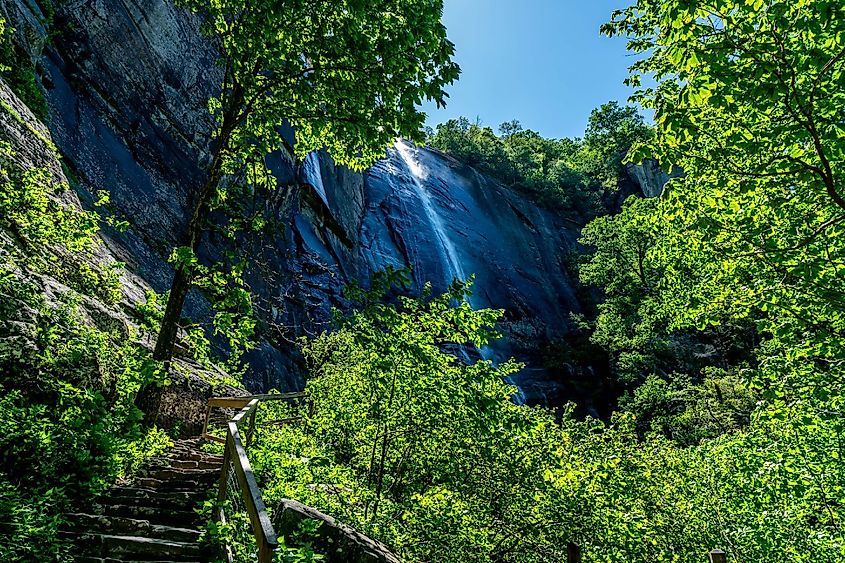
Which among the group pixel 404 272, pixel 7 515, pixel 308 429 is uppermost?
pixel 404 272

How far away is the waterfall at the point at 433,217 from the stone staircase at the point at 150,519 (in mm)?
24057

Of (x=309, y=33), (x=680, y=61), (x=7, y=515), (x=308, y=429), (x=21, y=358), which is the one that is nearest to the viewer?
(x=680, y=61)

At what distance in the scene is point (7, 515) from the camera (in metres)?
4.57

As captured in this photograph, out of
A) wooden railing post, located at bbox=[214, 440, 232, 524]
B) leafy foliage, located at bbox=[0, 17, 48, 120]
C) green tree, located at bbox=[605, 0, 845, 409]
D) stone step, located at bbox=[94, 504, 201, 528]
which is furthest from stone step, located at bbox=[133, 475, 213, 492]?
leafy foliage, located at bbox=[0, 17, 48, 120]

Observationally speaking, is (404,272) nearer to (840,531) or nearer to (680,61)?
(680,61)

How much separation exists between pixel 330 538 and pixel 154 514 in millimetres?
2187

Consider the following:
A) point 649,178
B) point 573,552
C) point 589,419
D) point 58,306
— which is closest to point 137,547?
point 58,306

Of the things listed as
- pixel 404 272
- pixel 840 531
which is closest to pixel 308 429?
pixel 404 272

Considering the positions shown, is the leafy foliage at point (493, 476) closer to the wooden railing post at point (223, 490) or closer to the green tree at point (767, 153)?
the wooden railing post at point (223, 490)

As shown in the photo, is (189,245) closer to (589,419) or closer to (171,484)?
(171,484)

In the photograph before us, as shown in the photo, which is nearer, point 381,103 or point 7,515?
point 7,515

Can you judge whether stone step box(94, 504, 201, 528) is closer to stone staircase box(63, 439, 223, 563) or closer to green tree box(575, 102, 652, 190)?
stone staircase box(63, 439, 223, 563)

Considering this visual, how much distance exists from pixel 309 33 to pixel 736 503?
33.7ft

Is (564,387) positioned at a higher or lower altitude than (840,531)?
higher
